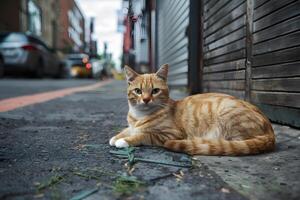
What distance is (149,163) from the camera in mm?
2264

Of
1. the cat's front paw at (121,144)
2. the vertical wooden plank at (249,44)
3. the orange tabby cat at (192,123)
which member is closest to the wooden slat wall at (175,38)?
the vertical wooden plank at (249,44)

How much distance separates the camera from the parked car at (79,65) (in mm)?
22250

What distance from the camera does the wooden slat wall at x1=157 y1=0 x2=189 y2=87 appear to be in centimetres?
815

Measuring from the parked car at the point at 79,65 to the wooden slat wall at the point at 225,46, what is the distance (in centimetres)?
1660

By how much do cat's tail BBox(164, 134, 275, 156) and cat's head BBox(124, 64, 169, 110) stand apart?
0.49 meters

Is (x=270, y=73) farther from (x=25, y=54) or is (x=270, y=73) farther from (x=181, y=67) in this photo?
(x=25, y=54)

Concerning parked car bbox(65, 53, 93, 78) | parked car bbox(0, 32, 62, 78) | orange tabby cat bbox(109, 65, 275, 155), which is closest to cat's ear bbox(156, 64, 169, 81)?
orange tabby cat bbox(109, 65, 275, 155)

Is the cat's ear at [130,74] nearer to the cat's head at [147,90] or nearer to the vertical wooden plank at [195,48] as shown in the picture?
the cat's head at [147,90]

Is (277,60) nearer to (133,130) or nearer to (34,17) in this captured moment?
(133,130)

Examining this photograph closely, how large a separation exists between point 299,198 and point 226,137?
110 cm

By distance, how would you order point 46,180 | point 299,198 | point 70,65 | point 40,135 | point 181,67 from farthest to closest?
1. point 70,65
2. point 181,67
3. point 40,135
4. point 46,180
5. point 299,198

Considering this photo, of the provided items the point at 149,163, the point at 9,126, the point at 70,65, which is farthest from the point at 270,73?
the point at 70,65

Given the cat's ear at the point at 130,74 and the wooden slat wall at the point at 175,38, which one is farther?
the wooden slat wall at the point at 175,38

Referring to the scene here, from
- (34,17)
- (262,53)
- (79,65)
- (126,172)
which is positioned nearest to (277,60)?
(262,53)
